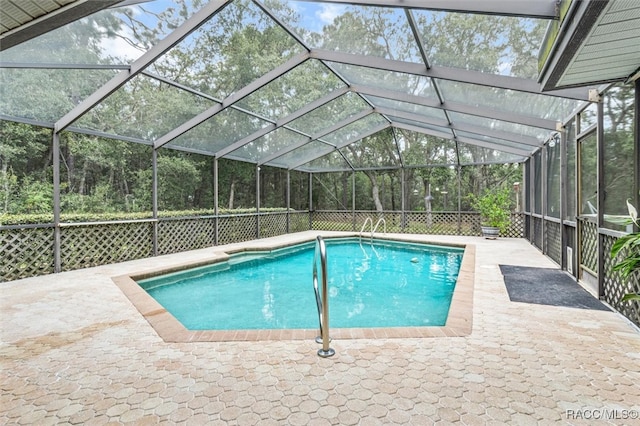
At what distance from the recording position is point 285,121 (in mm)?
8797

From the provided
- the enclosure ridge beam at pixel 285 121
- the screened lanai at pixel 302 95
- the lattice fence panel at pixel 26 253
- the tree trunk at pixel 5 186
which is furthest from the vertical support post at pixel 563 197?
the tree trunk at pixel 5 186

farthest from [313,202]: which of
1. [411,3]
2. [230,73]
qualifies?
[411,3]

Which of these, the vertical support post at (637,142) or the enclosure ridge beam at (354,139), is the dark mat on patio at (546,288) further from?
the enclosure ridge beam at (354,139)

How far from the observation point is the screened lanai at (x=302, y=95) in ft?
11.2

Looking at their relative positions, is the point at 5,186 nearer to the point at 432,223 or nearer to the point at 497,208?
the point at 432,223

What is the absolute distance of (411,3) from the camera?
150 inches

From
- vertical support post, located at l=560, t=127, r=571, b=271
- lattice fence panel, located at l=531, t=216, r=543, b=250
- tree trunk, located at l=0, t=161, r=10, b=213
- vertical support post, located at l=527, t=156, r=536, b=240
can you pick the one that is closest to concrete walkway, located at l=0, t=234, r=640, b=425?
vertical support post, located at l=560, t=127, r=571, b=271

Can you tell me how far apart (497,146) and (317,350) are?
9.97 metres

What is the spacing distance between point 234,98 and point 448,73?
4.30 m

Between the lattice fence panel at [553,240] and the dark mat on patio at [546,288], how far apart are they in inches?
31.2

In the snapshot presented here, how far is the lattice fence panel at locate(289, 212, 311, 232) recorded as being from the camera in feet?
46.3

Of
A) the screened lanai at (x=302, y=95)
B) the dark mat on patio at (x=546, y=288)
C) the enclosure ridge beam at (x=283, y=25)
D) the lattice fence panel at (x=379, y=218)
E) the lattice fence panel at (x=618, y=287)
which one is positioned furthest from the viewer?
the lattice fence panel at (x=379, y=218)

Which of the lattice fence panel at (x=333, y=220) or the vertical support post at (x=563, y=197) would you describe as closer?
the vertical support post at (x=563, y=197)

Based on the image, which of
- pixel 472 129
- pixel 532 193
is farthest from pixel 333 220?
pixel 532 193
